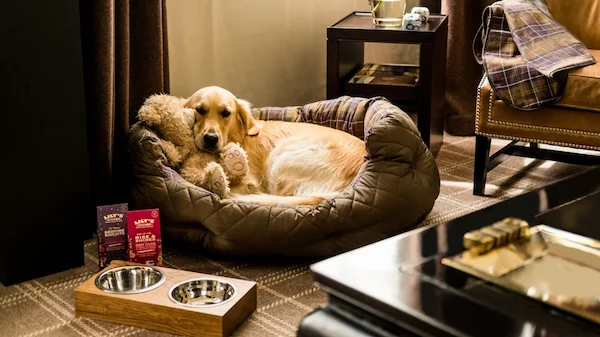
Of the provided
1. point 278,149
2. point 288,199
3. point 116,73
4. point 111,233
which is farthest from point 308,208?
point 116,73

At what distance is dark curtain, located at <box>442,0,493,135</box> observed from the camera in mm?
3502

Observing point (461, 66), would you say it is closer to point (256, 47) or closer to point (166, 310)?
point (256, 47)

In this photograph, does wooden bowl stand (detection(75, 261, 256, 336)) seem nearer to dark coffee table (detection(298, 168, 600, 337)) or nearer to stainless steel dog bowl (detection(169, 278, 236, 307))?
stainless steel dog bowl (detection(169, 278, 236, 307))

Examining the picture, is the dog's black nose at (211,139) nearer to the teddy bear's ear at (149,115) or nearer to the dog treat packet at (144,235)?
the teddy bear's ear at (149,115)

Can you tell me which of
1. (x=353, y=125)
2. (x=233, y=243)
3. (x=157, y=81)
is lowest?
(x=233, y=243)

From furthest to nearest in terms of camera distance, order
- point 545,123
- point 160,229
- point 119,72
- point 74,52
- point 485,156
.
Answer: point 485,156
point 545,123
point 119,72
point 160,229
point 74,52

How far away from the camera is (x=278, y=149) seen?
259 cm

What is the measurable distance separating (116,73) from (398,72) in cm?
135

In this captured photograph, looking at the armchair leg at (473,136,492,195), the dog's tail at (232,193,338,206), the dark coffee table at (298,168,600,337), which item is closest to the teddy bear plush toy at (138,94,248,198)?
the dog's tail at (232,193,338,206)

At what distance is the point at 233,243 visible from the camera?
7.24ft

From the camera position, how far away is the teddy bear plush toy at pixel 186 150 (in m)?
2.40

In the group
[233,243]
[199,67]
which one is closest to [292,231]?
[233,243]

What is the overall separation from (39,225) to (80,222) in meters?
0.12

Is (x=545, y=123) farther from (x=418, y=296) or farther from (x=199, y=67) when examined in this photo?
(x=418, y=296)
